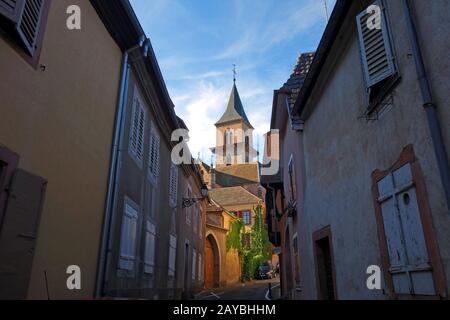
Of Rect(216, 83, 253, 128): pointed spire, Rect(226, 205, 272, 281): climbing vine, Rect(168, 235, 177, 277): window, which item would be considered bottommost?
Rect(168, 235, 177, 277): window

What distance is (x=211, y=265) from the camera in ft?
93.5

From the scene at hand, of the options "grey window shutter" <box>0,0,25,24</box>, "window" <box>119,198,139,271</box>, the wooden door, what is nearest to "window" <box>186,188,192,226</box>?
"window" <box>119,198,139,271</box>

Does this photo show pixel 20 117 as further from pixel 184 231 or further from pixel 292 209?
pixel 184 231

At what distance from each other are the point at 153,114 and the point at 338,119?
538 cm

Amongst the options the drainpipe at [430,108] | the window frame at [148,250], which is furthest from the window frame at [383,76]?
the window frame at [148,250]

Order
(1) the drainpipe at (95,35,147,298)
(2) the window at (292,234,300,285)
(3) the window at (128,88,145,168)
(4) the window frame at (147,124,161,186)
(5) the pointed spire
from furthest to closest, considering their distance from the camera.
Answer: (5) the pointed spire, (2) the window at (292,234,300,285), (4) the window frame at (147,124,161,186), (3) the window at (128,88,145,168), (1) the drainpipe at (95,35,147,298)

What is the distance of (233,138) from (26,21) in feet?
207

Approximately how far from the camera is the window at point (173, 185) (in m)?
12.6

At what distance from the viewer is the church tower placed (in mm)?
67125

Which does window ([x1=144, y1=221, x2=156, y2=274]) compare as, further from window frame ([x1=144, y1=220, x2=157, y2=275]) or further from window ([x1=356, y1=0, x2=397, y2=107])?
window ([x1=356, y1=0, x2=397, y2=107])

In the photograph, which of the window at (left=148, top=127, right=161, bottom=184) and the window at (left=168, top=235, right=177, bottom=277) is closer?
the window at (left=148, top=127, right=161, bottom=184)

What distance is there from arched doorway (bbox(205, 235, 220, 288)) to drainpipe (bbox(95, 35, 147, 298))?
22027 mm

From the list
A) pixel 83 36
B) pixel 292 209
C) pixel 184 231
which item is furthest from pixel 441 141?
pixel 184 231

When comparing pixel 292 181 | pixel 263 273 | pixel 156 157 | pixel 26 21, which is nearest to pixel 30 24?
pixel 26 21
